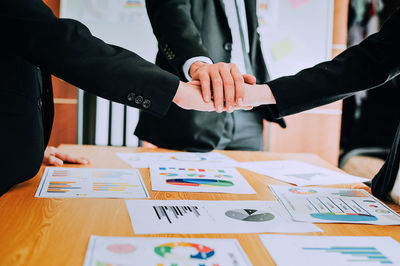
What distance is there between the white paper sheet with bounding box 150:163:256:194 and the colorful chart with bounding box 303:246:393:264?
33 centimetres

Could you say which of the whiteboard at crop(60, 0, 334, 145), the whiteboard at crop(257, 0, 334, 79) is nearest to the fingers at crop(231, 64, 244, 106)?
the whiteboard at crop(60, 0, 334, 145)

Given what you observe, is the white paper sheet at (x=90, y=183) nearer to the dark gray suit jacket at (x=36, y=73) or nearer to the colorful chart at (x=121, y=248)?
the dark gray suit jacket at (x=36, y=73)

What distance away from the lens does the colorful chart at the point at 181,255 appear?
1.78ft

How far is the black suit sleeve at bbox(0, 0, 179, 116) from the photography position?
77 cm

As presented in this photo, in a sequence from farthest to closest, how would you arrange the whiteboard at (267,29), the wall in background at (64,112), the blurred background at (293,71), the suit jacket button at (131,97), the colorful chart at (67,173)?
the wall in background at (64,112)
the whiteboard at (267,29)
the blurred background at (293,71)
the colorful chart at (67,173)
the suit jacket button at (131,97)

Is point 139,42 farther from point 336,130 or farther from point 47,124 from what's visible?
point 47,124

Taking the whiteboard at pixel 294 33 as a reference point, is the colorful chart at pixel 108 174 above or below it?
below

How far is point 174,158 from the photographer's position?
1.32 metres

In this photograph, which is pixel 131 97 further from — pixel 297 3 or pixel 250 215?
pixel 297 3

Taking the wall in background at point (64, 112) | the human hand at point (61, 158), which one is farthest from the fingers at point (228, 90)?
the wall in background at point (64, 112)

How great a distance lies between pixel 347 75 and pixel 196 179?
483 millimetres

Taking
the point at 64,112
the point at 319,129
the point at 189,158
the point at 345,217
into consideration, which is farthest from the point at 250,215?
the point at 319,129

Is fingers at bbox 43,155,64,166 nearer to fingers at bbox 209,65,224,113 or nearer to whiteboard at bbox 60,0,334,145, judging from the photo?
fingers at bbox 209,65,224,113

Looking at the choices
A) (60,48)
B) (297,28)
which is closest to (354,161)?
(297,28)
